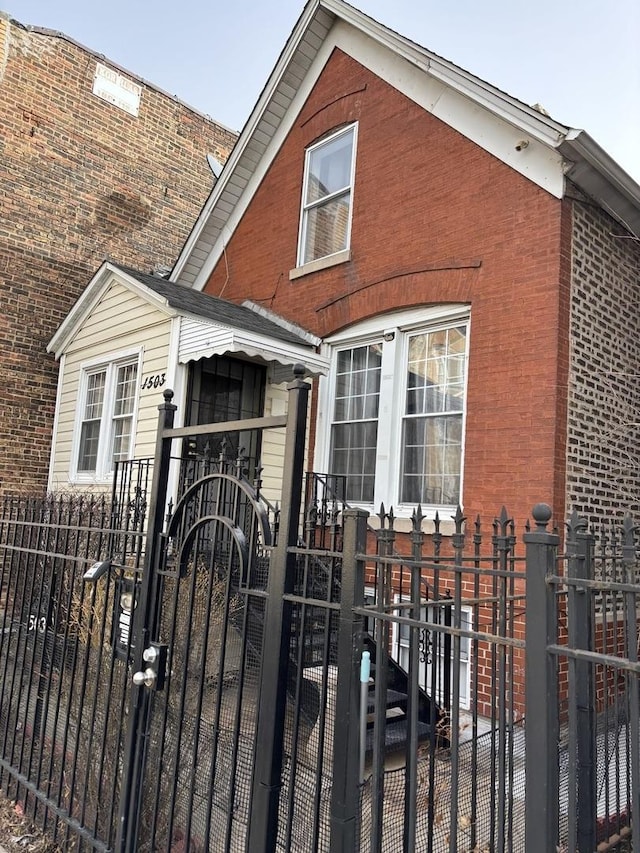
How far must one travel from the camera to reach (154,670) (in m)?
3.18

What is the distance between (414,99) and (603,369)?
12.9 feet

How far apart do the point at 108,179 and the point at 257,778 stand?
460 inches

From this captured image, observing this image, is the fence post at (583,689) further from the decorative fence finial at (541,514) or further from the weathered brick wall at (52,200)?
the weathered brick wall at (52,200)

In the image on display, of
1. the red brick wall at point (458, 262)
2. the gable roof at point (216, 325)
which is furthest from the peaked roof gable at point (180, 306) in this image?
the red brick wall at point (458, 262)

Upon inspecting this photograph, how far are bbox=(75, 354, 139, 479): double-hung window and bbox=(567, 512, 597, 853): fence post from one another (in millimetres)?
6689

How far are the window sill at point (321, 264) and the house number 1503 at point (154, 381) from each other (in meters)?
2.42

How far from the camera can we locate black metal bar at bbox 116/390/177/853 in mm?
3217

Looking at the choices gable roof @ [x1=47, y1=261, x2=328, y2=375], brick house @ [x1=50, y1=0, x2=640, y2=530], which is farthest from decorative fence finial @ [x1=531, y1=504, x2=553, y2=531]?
gable roof @ [x1=47, y1=261, x2=328, y2=375]

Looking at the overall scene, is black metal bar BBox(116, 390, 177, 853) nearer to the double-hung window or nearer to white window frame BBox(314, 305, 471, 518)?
white window frame BBox(314, 305, 471, 518)

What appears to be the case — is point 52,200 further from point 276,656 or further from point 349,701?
point 349,701

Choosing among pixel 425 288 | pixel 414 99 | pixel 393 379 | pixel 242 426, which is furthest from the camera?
pixel 414 99

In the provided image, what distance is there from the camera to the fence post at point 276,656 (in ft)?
8.29

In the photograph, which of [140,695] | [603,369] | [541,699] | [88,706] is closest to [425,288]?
[603,369]

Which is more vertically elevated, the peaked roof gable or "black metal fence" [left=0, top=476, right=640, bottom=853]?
the peaked roof gable
